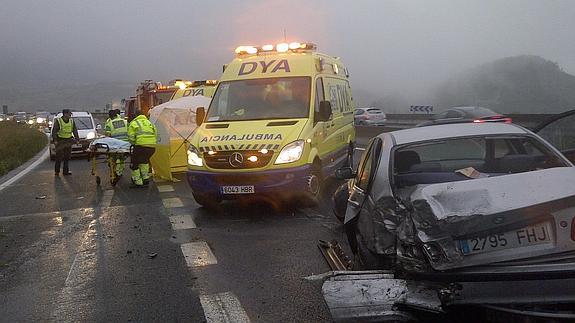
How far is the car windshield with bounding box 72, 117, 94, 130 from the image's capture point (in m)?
22.1

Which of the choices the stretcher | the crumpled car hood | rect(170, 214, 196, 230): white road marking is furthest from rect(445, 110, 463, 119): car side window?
the crumpled car hood

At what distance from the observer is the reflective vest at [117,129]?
1431 cm

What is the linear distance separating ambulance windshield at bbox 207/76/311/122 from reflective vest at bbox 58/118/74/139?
22.4 ft

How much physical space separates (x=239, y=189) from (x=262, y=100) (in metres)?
1.94

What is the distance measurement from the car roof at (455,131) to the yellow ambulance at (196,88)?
13.4 metres

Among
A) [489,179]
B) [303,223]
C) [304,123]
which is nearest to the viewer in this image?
[489,179]

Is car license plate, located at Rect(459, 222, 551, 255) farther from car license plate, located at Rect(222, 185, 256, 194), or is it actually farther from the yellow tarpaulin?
the yellow tarpaulin

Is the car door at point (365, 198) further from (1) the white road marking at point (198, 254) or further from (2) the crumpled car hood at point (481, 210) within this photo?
(1) the white road marking at point (198, 254)

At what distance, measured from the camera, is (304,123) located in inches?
367

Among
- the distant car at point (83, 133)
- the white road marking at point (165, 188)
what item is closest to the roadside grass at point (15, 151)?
the distant car at point (83, 133)

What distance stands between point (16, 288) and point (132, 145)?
22.8ft

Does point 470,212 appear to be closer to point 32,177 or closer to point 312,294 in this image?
point 312,294

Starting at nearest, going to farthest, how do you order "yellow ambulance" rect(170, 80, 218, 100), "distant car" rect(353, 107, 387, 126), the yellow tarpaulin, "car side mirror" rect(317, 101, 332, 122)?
"car side mirror" rect(317, 101, 332, 122), the yellow tarpaulin, "yellow ambulance" rect(170, 80, 218, 100), "distant car" rect(353, 107, 387, 126)

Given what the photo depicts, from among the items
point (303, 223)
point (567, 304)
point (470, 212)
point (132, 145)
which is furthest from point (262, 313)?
point (132, 145)
